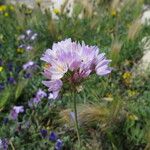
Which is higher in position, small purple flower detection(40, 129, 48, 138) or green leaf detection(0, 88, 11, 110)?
green leaf detection(0, 88, 11, 110)

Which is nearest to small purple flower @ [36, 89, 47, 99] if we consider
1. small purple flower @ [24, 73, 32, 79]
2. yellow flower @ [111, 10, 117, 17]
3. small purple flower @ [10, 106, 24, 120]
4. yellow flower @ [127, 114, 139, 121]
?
small purple flower @ [10, 106, 24, 120]

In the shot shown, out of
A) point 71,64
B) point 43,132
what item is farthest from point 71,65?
point 43,132

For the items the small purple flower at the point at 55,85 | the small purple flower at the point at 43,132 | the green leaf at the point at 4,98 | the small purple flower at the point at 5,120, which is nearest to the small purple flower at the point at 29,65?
the green leaf at the point at 4,98

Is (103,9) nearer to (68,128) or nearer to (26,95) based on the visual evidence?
(26,95)

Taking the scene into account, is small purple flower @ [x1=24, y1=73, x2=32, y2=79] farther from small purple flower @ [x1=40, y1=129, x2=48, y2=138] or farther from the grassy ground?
small purple flower @ [x1=40, y1=129, x2=48, y2=138]

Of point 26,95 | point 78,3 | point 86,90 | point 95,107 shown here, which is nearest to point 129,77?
point 86,90

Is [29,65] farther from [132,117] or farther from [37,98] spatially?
[132,117]
